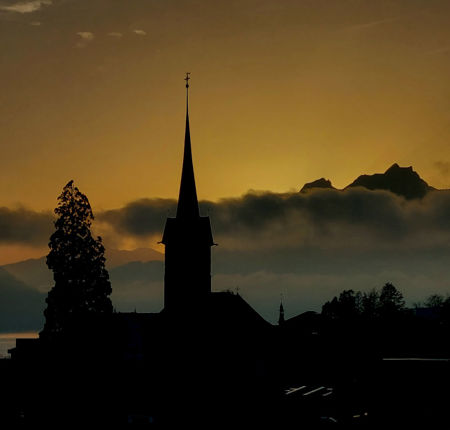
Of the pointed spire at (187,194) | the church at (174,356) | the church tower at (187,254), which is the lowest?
the church at (174,356)

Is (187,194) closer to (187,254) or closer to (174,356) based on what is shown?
(187,254)

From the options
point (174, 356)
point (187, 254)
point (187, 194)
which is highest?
point (187, 194)

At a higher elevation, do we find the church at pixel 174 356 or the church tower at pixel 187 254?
the church tower at pixel 187 254

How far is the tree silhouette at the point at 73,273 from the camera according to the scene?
73062mm

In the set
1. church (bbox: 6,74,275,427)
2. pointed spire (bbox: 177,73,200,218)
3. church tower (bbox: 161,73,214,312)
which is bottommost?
church (bbox: 6,74,275,427)

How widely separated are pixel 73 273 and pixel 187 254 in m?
12.0

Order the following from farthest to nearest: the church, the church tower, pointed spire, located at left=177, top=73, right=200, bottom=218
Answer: pointed spire, located at left=177, top=73, right=200, bottom=218, the church tower, the church

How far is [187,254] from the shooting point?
81.6 meters

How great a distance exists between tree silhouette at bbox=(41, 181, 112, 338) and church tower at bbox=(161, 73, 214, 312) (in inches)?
304

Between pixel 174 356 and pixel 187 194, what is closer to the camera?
pixel 174 356

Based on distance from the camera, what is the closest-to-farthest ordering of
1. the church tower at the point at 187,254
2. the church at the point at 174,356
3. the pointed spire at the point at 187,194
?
1. the church at the point at 174,356
2. the church tower at the point at 187,254
3. the pointed spire at the point at 187,194

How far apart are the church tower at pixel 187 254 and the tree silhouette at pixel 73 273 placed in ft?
25.3

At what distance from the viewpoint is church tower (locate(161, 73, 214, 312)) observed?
8062 centimetres


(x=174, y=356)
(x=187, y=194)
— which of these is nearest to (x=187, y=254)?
(x=187, y=194)
